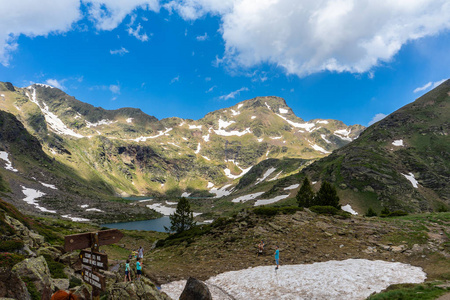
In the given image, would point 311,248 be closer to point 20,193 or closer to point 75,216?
point 75,216

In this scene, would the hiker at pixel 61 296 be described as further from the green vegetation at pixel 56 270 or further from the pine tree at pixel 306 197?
the pine tree at pixel 306 197

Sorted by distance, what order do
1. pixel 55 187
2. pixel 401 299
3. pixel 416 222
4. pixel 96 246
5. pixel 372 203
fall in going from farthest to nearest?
pixel 55 187 < pixel 372 203 < pixel 416 222 < pixel 401 299 < pixel 96 246

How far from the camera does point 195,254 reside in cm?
3272

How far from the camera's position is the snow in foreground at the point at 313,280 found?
60.7ft

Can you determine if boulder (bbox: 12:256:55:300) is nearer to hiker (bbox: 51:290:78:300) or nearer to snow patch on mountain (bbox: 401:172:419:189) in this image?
hiker (bbox: 51:290:78:300)

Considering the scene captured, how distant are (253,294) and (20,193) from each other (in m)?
197

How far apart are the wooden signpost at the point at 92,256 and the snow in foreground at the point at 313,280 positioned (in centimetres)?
1329

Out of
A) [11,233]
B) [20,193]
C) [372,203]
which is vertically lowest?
[372,203]

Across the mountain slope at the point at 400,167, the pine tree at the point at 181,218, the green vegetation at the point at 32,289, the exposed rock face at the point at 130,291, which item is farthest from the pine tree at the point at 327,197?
the green vegetation at the point at 32,289

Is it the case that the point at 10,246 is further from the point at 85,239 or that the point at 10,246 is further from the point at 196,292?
the point at 196,292

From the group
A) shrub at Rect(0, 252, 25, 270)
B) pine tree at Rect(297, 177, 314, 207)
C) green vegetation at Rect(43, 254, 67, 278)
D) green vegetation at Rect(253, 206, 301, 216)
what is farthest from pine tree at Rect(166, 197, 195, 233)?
shrub at Rect(0, 252, 25, 270)

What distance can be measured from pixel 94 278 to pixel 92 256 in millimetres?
873

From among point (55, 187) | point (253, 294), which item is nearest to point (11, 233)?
point (253, 294)

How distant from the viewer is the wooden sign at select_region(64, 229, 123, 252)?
934 cm
